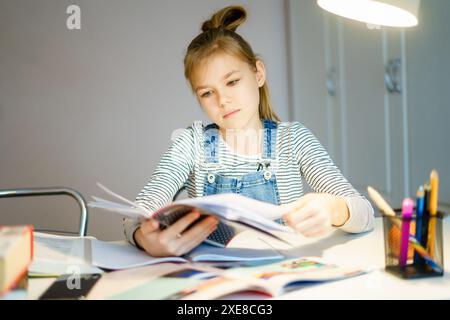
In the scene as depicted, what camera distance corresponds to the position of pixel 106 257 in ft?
2.52

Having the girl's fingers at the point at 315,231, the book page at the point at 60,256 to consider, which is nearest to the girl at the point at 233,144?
the book page at the point at 60,256

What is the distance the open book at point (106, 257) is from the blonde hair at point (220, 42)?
1.70ft

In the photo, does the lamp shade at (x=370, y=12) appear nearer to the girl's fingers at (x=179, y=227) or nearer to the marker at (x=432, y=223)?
the marker at (x=432, y=223)

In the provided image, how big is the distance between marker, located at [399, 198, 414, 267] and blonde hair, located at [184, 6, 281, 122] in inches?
27.6

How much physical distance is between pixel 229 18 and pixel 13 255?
3.01 ft

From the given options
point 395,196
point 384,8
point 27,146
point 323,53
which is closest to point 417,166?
point 395,196

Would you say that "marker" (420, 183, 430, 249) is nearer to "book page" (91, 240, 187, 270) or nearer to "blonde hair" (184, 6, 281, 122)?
"book page" (91, 240, 187, 270)

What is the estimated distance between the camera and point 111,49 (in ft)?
10.0

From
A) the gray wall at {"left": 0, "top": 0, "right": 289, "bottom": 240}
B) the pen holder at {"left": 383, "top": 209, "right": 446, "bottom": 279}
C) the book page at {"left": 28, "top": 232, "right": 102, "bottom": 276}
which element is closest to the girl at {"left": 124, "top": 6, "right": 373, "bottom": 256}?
the book page at {"left": 28, "top": 232, "right": 102, "bottom": 276}

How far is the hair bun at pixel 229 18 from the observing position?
128 centimetres

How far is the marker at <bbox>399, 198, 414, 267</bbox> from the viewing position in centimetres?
62

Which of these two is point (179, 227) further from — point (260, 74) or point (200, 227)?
point (260, 74)

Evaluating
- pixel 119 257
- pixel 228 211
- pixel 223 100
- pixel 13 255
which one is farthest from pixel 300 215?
pixel 223 100
